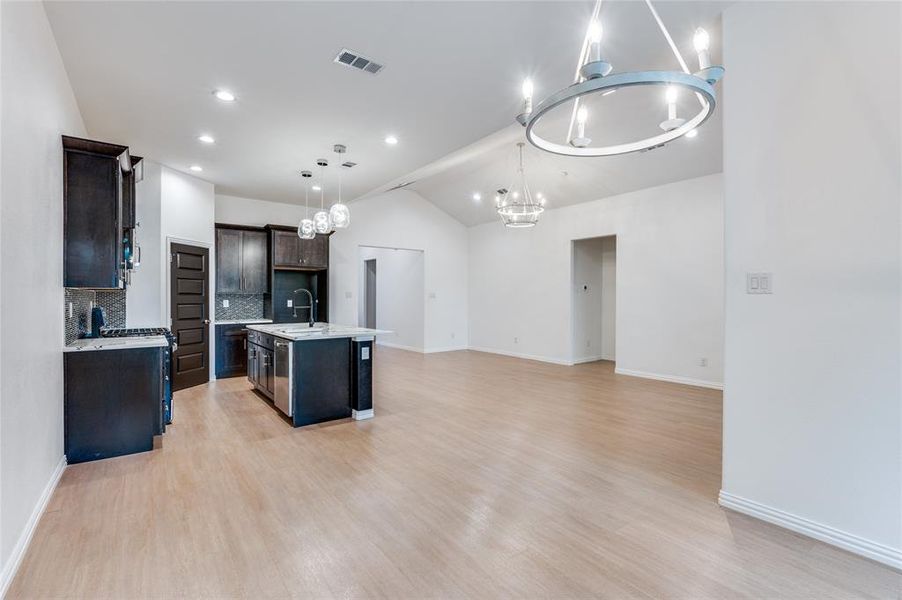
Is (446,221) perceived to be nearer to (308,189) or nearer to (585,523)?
(308,189)

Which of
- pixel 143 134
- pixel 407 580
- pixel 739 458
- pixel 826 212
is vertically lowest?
pixel 407 580

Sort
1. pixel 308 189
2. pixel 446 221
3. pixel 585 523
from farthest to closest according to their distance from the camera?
1. pixel 446 221
2. pixel 308 189
3. pixel 585 523

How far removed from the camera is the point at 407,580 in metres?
1.87

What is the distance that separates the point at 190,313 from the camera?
582 centimetres

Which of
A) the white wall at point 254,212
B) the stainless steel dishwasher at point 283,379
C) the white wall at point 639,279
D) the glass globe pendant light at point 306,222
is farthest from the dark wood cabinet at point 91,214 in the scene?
the white wall at point 639,279

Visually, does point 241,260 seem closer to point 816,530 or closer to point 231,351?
point 231,351

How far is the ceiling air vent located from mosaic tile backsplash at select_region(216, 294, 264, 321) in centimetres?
495

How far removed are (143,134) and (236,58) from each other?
215 cm

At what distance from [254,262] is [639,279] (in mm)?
6208

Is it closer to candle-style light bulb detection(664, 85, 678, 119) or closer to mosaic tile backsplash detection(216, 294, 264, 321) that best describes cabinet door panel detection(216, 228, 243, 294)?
mosaic tile backsplash detection(216, 294, 264, 321)

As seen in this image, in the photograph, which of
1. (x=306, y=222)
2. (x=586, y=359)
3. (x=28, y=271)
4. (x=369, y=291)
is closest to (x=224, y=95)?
(x=306, y=222)

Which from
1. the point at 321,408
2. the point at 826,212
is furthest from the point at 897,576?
the point at 321,408

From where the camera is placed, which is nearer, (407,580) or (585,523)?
(407,580)

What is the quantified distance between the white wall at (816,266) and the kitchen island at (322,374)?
3109 millimetres
